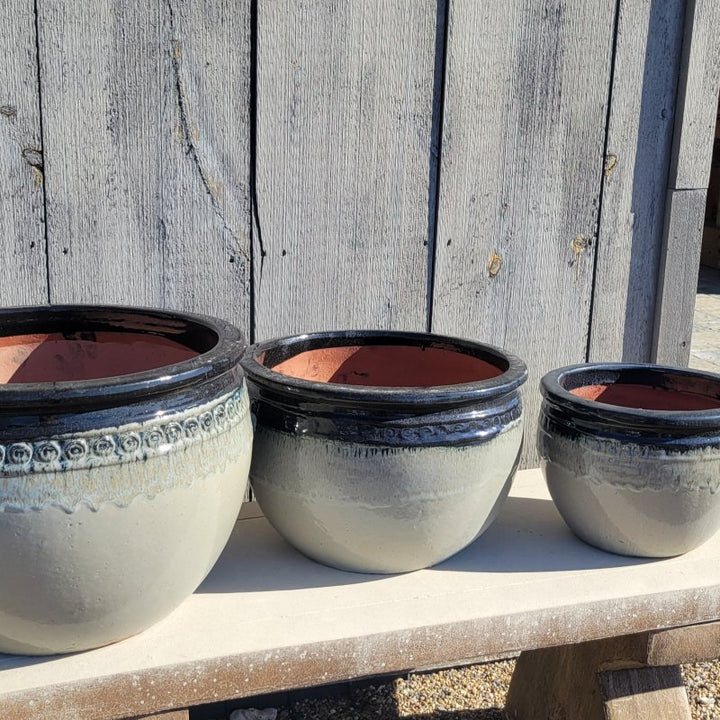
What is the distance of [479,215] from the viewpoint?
1242 mm

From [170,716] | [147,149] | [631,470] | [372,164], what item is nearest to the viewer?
[170,716]

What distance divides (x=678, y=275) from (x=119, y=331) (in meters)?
0.84

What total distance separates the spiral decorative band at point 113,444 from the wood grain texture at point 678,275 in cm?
82

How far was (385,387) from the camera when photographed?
34.9 inches

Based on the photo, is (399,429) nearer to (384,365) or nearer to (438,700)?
(384,365)

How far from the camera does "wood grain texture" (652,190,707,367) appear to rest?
131cm

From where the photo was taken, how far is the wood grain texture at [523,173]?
1.19m

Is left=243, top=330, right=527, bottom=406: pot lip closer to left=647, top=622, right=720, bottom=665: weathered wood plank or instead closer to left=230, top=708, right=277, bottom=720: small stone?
left=647, top=622, right=720, bottom=665: weathered wood plank

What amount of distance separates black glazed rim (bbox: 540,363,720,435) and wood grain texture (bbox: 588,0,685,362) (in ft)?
0.77

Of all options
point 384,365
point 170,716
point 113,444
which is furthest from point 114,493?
point 384,365

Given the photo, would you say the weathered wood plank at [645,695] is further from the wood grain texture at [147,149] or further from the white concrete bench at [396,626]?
the wood grain texture at [147,149]

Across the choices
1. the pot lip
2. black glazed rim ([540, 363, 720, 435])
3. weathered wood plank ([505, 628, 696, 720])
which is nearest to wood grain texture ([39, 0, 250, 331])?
the pot lip

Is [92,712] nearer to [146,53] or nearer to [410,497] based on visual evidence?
[410,497]

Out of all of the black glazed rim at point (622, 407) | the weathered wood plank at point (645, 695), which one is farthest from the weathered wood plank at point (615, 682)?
the black glazed rim at point (622, 407)
